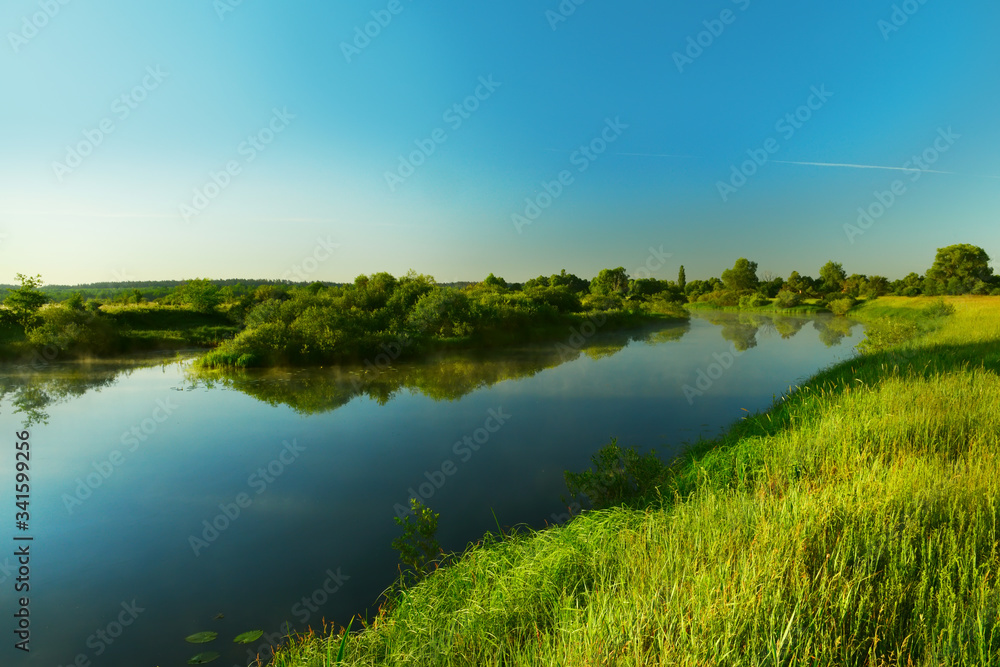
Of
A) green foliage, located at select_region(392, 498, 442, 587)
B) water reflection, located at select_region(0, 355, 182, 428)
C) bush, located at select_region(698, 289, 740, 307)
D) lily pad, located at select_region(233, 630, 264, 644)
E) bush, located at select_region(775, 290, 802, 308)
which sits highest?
bush, located at select_region(698, 289, 740, 307)

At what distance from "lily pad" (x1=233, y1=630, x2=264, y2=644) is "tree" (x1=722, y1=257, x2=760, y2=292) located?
80.7m

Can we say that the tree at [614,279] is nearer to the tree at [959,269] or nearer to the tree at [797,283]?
the tree at [797,283]

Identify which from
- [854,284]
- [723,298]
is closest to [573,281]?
[723,298]

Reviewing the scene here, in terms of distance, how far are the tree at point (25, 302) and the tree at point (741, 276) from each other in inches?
3155

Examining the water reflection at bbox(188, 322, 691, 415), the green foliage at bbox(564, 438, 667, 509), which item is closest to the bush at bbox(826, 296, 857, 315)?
the water reflection at bbox(188, 322, 691, 415)

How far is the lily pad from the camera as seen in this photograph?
3846mm

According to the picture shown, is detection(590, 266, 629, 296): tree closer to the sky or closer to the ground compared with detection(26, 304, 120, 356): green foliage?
closer to the sky

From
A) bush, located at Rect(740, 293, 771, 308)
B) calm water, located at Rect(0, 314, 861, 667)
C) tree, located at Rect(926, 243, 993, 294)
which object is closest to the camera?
calm water, located at Rect(0, 314, 861, 667)

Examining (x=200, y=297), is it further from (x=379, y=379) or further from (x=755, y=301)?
(x=755, y=301)

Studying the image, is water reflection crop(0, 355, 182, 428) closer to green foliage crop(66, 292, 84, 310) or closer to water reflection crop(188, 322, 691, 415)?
water reflection crop(188, 322, 691, 415)

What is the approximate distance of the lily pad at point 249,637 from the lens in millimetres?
3846

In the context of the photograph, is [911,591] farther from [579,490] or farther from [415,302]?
[415,302]

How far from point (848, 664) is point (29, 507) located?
29.9 ft

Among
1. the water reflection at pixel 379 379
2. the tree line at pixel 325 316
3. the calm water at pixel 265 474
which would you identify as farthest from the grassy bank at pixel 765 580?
the tree line at pixel 325 316
